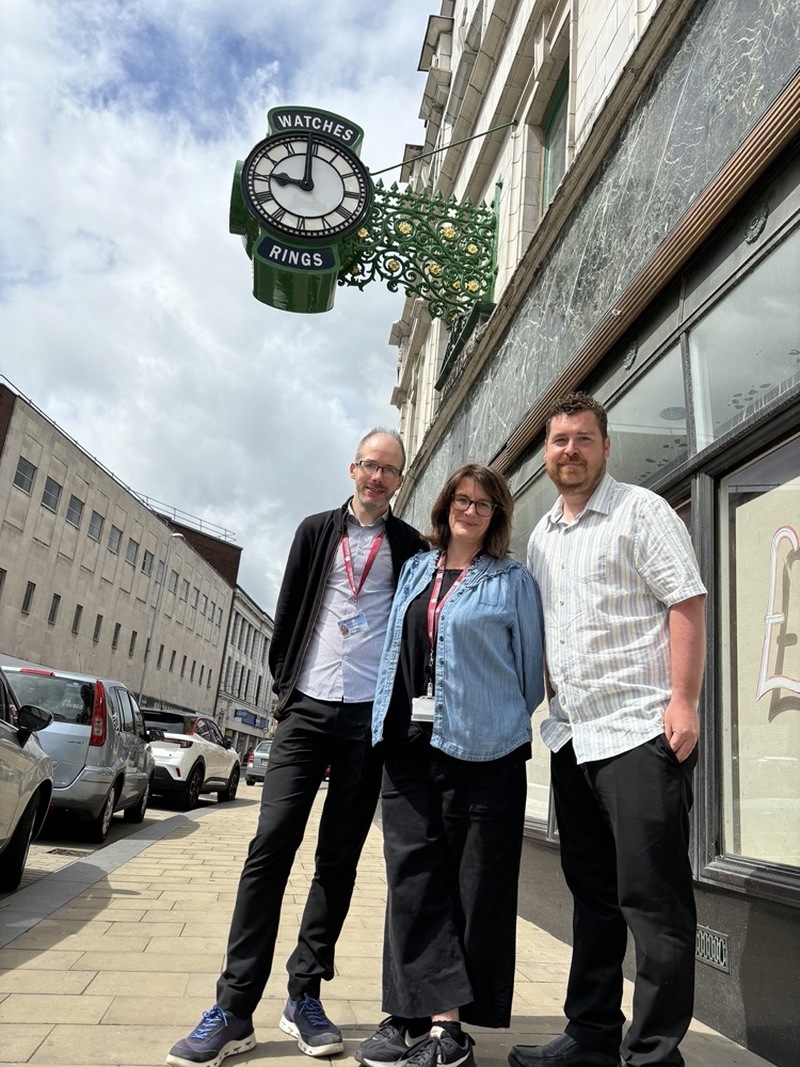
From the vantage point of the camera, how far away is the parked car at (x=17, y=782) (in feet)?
18.3

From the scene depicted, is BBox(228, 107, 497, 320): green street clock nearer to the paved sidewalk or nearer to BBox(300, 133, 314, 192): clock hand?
BBox(300, 133, 314, 192): clock hand

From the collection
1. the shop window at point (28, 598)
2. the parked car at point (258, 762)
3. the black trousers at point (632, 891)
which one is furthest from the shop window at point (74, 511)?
the black trousers at point (632, 891)

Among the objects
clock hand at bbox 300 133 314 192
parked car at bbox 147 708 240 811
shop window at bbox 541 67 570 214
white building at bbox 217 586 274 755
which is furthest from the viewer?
white building at bbox 217 586 274 755

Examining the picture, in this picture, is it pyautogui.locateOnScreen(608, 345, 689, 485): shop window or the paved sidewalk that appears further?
pyautogui.locateOnScreen(608, 345, 689, 485): shop window

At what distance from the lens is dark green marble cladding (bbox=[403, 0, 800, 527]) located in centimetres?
415

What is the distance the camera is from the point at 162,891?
6.16m

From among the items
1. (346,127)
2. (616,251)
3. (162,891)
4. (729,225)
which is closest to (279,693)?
(729,225)

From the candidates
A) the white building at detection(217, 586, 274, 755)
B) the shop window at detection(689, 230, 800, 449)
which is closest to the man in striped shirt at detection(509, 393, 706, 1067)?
the shop window at detection(689, 230, 800, 449)

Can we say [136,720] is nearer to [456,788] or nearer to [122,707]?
[122,707]

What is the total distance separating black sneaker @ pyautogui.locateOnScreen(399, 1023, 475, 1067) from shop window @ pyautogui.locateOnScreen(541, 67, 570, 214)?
770 cm

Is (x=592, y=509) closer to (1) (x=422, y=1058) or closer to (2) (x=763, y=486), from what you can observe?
(2) (x=763, y=486)

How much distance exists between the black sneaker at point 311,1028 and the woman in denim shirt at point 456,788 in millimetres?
129

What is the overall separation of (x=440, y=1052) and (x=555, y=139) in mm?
8688

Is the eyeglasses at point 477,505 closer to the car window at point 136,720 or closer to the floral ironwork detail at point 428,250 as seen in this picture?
the floral ironwork detail at point 428,250
